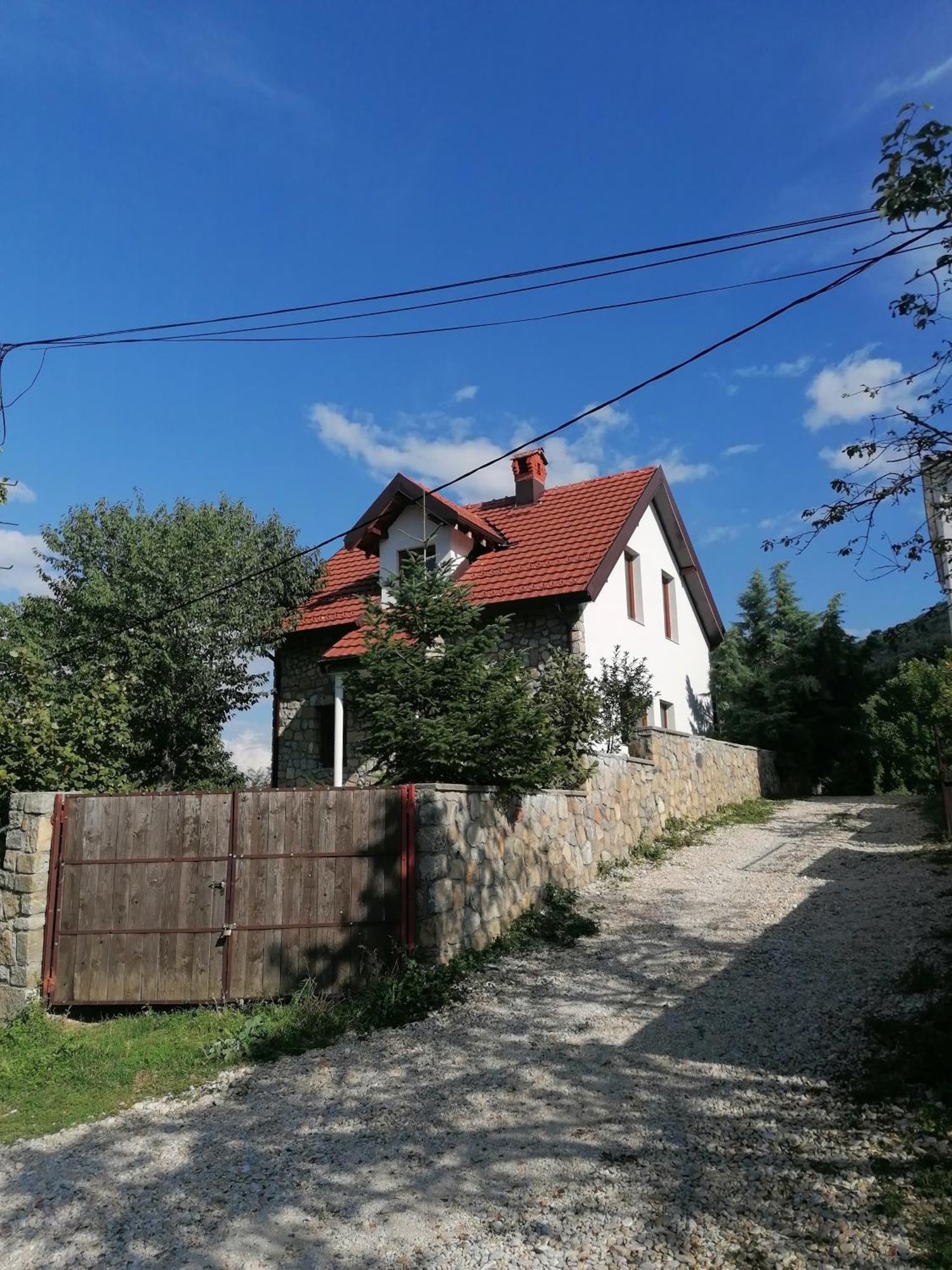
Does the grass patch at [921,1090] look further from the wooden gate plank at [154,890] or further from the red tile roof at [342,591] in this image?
the red tile roof at [342,591]

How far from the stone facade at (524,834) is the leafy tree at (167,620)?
744cm

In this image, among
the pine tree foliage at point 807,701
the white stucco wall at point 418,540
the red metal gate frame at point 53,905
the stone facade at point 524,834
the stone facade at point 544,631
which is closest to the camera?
the stone facade at point 524,834

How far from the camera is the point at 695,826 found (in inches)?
597

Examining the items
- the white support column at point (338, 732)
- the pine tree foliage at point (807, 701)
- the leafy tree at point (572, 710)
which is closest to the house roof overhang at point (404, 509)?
Result: the white support column at point (338, 732)

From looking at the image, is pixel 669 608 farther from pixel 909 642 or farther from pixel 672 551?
pixel 909 642

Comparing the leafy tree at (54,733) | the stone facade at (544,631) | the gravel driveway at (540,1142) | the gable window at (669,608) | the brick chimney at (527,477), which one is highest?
the brick chimney at (527,477)

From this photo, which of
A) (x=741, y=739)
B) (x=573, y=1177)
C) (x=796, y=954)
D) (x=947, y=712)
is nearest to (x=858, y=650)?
(x=741, y=739)

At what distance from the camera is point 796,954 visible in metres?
7.74

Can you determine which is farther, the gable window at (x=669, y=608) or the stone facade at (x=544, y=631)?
the gable window at (x=669, y=608)

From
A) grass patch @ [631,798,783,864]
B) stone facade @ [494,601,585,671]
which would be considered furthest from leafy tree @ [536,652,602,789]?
stone facade @ [494,601,585,671]

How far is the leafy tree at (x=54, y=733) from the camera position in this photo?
10.1 meters

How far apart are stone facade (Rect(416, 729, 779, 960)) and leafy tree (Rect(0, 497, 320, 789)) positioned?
7.44m

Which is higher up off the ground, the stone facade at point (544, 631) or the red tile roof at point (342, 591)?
the red tile roof at point (342, 591)

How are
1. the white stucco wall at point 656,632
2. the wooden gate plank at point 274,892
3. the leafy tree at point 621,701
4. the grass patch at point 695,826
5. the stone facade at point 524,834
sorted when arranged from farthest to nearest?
the white stucco wall at point 656,632
the leafy tree at point 621,701
the grass patch at point 695,826
the stone facade at point 524,834
the wooden gate plank at point 274,892
